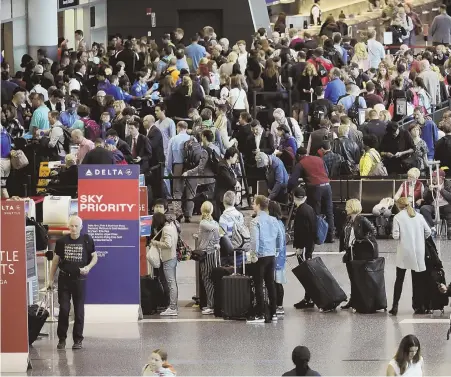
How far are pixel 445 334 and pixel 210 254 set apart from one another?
316cm

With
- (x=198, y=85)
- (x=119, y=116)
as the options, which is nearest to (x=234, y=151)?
(x=119, y=116)

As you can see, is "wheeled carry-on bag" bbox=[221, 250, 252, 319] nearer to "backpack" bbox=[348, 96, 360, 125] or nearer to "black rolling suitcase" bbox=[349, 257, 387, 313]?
"black rolling suitcase" bbox=[349, 257, 387, 313]

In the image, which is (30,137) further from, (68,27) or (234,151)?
(68,27)

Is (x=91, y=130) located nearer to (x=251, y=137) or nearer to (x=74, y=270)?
(x=251, y=137)


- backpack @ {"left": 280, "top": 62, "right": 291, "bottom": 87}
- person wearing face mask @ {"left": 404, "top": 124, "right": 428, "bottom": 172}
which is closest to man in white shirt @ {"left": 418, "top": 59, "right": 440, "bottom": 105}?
backpack @ {"left": 280, "top": 62, "right": 291, "bottom": 87}

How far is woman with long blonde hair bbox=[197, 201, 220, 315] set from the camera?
19641 millimetres

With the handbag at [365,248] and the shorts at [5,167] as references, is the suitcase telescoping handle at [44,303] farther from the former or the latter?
the shorts at [5,167]

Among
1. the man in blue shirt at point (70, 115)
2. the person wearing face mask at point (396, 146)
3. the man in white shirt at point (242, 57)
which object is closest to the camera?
the person wearing face mask at point (396, 146)

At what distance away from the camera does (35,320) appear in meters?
17.8

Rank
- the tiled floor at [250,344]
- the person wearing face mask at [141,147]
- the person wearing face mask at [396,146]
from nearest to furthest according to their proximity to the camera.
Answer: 1. the tiled floor at [250,344]
2. the person wearing face mask at [396,146]
3. the person wearing face mask at [141,147]

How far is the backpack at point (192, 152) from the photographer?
2561cm

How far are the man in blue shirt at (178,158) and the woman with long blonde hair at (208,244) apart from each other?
6.09m

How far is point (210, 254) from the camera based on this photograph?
64.8 feet

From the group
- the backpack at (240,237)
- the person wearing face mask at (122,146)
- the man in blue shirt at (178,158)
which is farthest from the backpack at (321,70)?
the backpack at (240,237)
